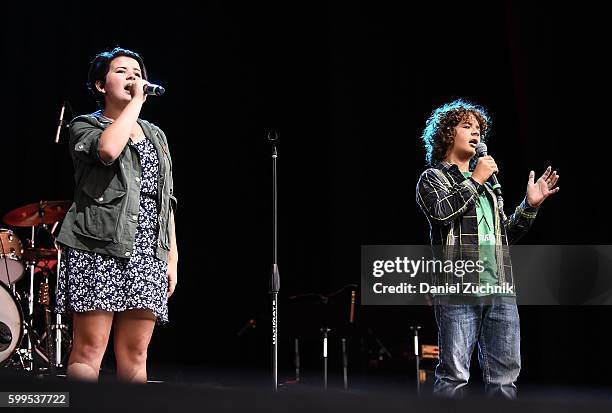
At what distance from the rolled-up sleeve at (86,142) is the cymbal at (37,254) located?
112 inches

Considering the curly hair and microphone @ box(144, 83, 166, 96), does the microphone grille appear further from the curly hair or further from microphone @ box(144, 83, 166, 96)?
microphone @ box(144, 83, 166, 96)

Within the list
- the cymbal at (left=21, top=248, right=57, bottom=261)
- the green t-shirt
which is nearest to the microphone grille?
the green t-shirt

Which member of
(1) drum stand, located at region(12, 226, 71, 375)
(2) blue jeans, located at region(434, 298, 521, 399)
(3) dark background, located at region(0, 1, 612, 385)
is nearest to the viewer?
(2) blue jeans, located at region(434, 298, 521, 399)

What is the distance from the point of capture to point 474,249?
8.02 feet

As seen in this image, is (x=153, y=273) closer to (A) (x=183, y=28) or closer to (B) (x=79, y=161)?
(B) (x=79, y=161)

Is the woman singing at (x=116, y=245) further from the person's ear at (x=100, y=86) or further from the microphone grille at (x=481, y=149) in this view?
the microphone grille at (x=481, y=149)

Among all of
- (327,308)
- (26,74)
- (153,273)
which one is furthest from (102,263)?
(26,74)

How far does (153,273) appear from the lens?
1.93 metres

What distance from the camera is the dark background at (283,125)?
16.4 feet

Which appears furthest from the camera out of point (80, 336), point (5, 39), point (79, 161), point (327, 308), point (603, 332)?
point (5, 39)

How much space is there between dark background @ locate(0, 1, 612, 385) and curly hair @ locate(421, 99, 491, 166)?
2.03 m

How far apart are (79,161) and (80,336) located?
17.0 inches

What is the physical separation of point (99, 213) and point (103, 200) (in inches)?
1.3

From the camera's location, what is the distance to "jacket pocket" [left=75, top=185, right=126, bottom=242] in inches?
73.4
